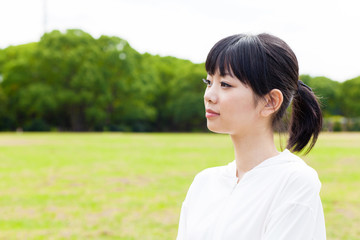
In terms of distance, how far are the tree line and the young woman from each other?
139 ft

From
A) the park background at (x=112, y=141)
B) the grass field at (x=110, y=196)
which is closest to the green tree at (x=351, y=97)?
the park background at (x=112, y=141)

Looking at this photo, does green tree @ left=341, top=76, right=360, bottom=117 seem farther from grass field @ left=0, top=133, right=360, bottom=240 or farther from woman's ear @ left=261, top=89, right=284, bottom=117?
woman's ear @ left=261, top=89, right=284, bottom=117

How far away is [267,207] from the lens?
126cm

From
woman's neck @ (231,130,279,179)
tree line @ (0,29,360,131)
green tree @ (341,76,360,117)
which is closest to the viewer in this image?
woman's neck @ (231,130,279,179)

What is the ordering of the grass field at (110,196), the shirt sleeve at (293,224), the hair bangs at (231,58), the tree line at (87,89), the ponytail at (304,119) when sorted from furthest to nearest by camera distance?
the tree line at (87,89), the grass field at (110,196), the ponytail at (304,119), the hair bangs at (231,58), the shirt sleeve at (293,224)

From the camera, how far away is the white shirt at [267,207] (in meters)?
1.21

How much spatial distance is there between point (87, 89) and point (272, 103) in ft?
145

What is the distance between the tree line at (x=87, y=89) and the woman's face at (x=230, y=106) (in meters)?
42.3

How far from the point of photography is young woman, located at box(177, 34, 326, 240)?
1.23m

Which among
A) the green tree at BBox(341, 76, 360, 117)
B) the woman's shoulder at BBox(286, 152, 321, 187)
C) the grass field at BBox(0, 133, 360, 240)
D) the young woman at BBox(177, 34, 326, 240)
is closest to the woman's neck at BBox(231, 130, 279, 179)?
the young woman at BBox(177, 34, 326, 240)

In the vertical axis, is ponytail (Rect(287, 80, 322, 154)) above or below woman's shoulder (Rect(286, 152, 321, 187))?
above

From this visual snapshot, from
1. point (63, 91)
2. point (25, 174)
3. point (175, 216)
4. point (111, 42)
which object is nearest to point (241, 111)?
point (175, 216)

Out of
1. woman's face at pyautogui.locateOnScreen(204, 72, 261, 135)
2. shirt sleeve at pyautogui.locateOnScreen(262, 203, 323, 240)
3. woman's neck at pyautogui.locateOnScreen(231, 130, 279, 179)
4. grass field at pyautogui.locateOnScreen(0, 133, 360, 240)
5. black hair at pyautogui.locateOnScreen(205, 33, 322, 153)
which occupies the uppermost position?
black hair at pyautogui.locateOnScreen(205, 33, 322, 153)

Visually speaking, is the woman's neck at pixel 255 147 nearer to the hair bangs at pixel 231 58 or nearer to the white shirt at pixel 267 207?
the white shirt at pixel 267 207
